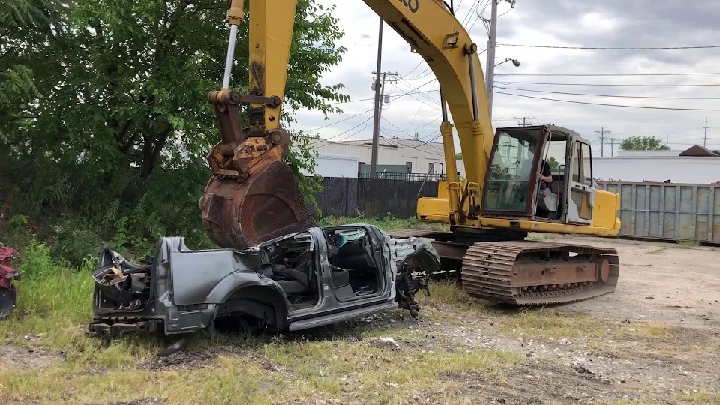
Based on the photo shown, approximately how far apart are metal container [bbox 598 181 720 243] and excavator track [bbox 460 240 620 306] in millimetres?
12147

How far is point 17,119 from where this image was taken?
35.3ft

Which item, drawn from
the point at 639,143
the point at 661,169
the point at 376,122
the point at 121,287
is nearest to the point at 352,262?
the point at 121,287

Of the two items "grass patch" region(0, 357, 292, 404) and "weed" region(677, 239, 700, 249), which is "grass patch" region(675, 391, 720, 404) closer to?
"grass patch" region(0, 357, 292, 404)

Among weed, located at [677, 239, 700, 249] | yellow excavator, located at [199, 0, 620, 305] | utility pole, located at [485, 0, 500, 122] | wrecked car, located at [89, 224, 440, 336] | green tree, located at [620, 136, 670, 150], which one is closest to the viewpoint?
wrecked car, located at [89, 224, 440, 336]

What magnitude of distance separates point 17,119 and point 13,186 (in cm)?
121

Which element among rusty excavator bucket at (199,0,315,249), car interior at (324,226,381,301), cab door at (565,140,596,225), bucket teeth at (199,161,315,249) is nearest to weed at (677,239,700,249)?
cab door at (565,140,596,225)

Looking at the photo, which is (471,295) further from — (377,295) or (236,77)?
(236,77)

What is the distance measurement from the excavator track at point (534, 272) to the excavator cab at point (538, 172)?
0.55 metres

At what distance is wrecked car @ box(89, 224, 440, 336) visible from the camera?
5773 millimetres

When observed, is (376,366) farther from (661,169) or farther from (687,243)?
(661,169)

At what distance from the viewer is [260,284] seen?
6.24m

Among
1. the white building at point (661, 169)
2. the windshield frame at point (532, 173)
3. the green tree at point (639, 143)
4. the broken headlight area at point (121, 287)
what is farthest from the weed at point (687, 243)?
the green tree at point (639, 143)

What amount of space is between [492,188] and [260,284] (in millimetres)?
5167

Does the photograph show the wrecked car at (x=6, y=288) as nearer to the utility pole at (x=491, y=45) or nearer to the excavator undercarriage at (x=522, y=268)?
the excavator undercarriage at (x=522, y=268)
